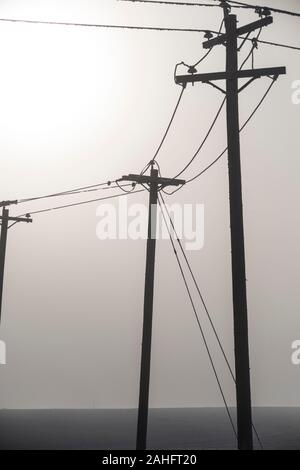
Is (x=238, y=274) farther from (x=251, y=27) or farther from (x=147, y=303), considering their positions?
(x=147, y=303)

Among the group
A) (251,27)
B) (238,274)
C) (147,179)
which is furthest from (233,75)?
(147,179)

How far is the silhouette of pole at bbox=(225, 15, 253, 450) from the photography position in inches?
391

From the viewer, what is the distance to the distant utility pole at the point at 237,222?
9938mm

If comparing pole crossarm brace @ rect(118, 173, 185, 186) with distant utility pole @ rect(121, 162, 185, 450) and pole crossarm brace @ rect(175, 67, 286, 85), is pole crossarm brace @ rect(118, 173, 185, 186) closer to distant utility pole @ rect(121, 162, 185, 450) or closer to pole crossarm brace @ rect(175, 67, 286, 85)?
distant utility pole @ rect(121, 162, 185, 450)

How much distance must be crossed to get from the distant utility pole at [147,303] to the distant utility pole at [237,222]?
18.1 ft

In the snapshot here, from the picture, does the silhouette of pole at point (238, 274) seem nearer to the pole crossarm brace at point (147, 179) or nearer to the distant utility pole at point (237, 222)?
the distant utility pole at point (237, 222)

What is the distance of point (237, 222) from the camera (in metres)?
A: 10.5

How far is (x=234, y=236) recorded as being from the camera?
1046 centimetres

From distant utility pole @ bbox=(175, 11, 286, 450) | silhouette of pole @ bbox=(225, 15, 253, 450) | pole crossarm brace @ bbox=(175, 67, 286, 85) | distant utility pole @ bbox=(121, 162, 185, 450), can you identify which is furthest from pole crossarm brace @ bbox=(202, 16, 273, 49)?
distant utility pole @ bbox=(121, 162, 185, 450)

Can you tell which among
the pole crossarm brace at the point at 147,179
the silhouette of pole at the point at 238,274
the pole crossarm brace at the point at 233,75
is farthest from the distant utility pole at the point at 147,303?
the silhouette of pole at the point at 238,274

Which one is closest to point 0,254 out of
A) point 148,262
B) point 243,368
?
point 148,262

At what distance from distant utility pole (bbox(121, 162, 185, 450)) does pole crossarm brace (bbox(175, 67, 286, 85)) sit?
5314 millimetres
